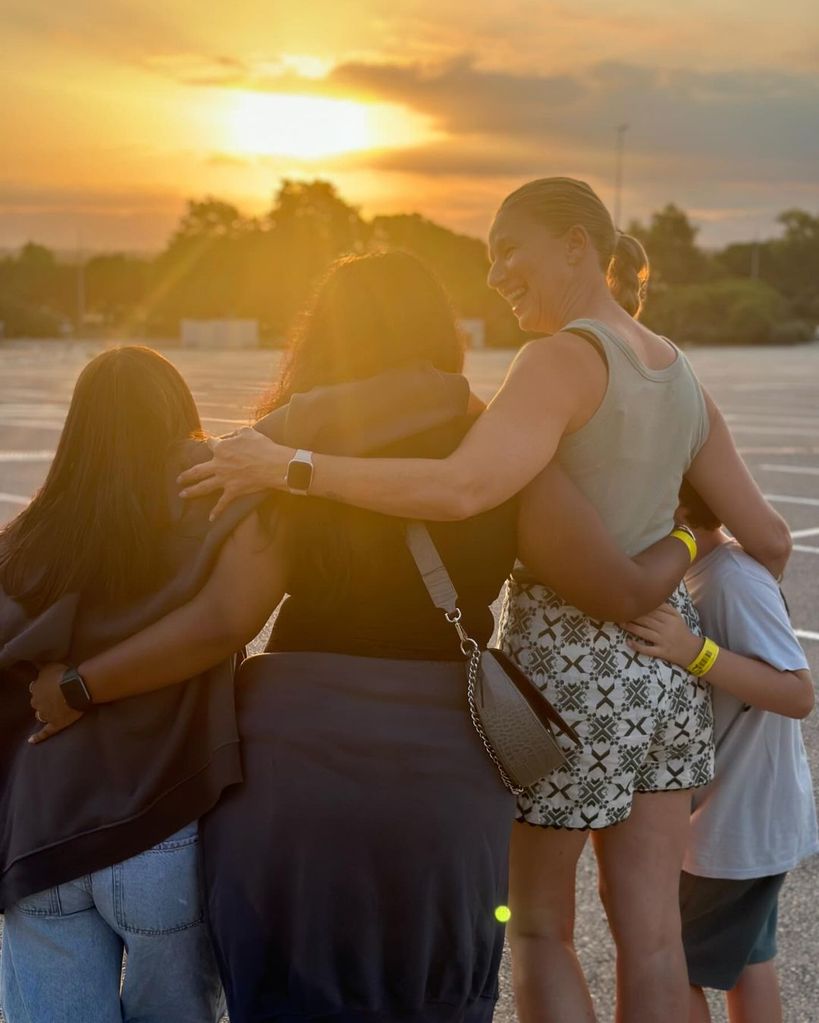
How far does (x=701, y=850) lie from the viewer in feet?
8.13

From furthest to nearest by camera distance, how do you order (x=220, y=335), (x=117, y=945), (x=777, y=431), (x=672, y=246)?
(x=672, y=246), (x=220, y=335), (x=777, y=431), (x=117, y=945)

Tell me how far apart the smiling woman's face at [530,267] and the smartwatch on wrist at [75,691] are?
1046mm

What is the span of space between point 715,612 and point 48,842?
1.30m

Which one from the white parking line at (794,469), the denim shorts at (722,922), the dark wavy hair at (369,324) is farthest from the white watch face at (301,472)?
the white parking line at (794,469)

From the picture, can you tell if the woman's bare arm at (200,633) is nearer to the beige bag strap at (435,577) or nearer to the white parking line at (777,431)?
the beige bag strap at (435,577)

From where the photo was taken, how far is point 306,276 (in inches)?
2862

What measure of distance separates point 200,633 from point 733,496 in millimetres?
1088

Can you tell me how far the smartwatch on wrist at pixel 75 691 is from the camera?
1.97m

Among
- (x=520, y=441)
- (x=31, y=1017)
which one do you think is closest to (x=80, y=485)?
(x=520, y=441)

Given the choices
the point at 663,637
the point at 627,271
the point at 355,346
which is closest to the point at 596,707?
the point at 663,637

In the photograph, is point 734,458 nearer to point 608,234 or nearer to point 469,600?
point 608,234

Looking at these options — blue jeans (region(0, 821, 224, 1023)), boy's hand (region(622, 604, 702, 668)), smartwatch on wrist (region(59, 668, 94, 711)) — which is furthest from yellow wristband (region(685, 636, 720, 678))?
smartwatch on wrist (region(59, 668, 94, 711))

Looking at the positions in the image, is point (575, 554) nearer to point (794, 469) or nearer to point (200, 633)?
point (200, 633)

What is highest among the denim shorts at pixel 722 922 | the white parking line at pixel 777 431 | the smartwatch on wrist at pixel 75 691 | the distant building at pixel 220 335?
the smartwatch on wrist at pixel 75 691
